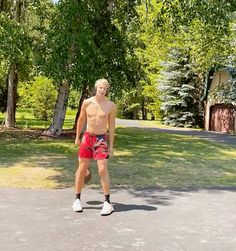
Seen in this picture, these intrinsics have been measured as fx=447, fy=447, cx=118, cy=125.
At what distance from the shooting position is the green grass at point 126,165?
9.59 metres

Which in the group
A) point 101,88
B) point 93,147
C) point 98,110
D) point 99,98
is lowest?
point 93,147

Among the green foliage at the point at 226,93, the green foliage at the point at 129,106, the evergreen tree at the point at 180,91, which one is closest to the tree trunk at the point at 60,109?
the green foliage at the point at 226,93

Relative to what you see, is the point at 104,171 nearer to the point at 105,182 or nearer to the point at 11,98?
the point at 105,182

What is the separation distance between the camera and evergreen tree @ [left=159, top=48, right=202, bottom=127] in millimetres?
37625

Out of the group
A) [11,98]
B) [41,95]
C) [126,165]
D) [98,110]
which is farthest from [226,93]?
[98,110]

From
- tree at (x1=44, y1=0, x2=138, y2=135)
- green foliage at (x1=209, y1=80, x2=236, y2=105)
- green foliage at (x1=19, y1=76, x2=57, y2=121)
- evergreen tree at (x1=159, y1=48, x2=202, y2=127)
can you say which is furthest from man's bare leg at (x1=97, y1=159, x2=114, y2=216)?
evergreen tree at (x1=159, y1=48, x2=202, y2=127)

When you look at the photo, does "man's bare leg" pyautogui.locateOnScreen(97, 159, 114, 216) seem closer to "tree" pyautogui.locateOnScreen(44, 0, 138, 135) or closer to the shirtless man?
the shirtless man

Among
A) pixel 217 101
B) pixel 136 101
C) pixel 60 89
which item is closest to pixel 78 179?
pixel 60 89

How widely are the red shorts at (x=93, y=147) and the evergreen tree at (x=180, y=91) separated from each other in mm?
31059

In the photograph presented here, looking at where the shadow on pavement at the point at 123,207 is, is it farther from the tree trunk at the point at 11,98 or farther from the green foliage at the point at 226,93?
the green foliage at the point at 226,93

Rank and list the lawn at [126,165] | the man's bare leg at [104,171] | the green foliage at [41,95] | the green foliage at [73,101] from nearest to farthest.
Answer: the man's bare leg at [104,171]
the lawn at [126,165]
the green foliage at [41,95]
the green foliage at [73,101]

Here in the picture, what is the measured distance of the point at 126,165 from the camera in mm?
12094

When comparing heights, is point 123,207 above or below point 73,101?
below

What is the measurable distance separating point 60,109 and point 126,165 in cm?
722
